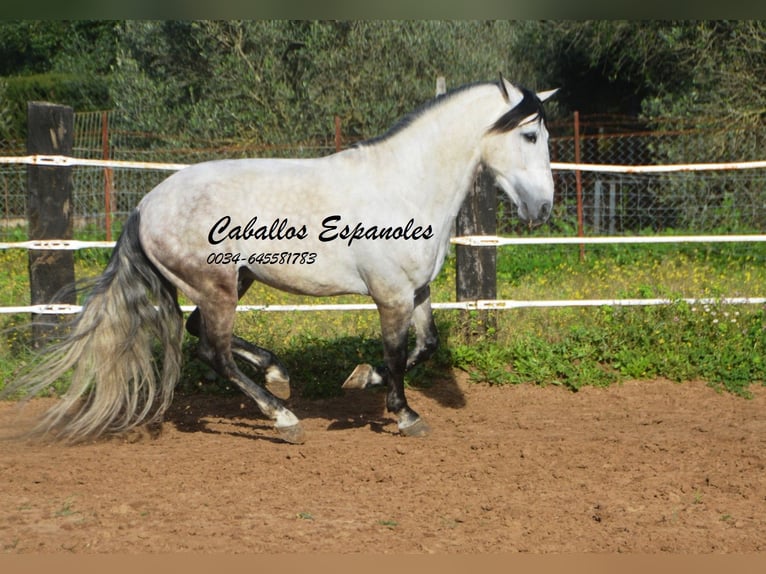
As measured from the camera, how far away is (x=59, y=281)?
632cm

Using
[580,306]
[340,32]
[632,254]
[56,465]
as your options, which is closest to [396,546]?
[56,465]

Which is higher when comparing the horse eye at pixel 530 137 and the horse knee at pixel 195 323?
the horse eye at pixel 530 137

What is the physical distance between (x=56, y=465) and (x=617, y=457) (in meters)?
2.88

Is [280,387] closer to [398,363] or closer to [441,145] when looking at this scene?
[398,363]

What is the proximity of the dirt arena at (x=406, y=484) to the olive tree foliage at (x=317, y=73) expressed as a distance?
8.84 metres

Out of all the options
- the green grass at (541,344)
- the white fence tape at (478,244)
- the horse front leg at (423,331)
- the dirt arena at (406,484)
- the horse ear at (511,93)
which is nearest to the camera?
the dirt arena at (406,484)

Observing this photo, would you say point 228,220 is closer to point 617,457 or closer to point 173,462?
point 173,462

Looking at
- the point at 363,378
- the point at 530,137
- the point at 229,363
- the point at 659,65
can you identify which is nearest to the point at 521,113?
the point at 530,137

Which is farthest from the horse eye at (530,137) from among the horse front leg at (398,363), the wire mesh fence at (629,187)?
the wire mesh fence at (629,187)

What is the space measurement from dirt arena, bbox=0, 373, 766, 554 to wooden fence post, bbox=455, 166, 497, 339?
1.05 meters

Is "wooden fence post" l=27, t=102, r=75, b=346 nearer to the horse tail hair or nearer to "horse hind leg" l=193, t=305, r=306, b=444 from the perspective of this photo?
the horse tail hair

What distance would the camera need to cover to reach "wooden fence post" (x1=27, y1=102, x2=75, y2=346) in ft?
20.6

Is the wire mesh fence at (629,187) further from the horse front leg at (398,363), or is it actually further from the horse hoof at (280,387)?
the horse front leg at (398,363)

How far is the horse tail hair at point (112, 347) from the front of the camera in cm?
471
